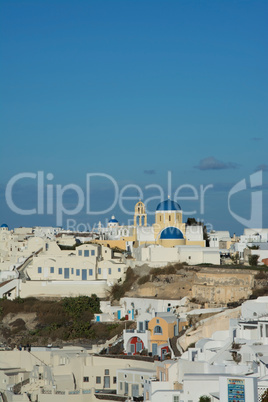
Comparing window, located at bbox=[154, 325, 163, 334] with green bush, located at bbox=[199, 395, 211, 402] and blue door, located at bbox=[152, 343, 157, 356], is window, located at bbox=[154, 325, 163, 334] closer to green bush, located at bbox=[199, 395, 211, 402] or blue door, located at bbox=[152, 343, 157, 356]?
blue door, located at bbox=[152, 343, 157, 356]

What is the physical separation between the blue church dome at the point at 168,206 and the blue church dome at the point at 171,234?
2.12 meters

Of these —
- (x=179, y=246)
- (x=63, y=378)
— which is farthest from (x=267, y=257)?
(x=63, y=378)

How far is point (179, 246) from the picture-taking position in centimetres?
4050

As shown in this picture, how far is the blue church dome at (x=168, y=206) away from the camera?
45.3 m

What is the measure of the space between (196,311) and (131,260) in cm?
734

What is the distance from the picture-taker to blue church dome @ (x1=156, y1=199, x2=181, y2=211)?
45.3 metres

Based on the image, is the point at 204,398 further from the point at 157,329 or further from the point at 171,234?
the point at 171,234

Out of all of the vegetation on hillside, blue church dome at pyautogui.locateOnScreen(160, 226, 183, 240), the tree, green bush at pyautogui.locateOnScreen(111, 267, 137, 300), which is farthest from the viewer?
blue church dome at pyautogui.locateOnScreen(160, 226, 183, 240)

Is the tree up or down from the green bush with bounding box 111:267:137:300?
up

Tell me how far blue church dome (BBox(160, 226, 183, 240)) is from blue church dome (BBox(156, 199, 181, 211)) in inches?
83.3

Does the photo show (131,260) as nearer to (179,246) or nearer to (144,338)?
(179,246)

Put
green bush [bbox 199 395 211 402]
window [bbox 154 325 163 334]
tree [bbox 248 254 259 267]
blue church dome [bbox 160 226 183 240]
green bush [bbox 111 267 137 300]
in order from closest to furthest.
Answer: green bush [bbox 199 395 211 402]
window [bbox 154 325 163 334]
green bush [bbox 111 267 137 300]
tree [bbox 248 254 259 267]
blue church dome [bbox 160 226 183 240]

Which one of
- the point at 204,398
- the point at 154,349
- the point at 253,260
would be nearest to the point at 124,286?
the point at 253,260

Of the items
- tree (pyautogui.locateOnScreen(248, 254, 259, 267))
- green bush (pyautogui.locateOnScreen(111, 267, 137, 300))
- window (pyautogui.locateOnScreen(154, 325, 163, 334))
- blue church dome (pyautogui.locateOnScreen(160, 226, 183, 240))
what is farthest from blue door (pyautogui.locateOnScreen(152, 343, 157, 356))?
blue church dome (pyautogui.locateOnScreen(160, 226, 183, 240))
